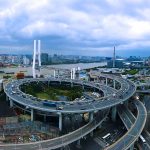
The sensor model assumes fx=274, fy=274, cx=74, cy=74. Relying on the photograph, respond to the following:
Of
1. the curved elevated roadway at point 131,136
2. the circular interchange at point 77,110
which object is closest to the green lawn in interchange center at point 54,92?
the circular interchange at point 77,110

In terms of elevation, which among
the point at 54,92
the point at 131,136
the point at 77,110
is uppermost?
the point at 77,110

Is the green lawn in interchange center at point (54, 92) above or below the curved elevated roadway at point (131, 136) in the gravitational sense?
above

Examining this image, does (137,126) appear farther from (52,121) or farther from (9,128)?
(9,128)

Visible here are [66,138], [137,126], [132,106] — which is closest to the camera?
[66,138]

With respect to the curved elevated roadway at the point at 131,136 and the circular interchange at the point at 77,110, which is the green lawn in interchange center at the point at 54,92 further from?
the curved elevated roadway at the point at 131,136

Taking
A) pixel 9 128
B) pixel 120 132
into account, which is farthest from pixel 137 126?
pixel 9 128

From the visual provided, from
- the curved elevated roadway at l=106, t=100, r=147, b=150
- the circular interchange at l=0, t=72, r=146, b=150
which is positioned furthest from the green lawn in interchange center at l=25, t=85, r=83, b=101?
the curved elevated roadway at l=106, t=100, r=147, b=150

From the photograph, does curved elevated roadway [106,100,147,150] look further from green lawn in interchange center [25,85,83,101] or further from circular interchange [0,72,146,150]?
green lawn in interchange center [25,85,83,101]

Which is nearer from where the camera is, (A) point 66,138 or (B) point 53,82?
(A) point 66,138

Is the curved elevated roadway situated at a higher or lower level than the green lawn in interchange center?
lower

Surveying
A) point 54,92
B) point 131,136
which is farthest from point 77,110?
point 54,92

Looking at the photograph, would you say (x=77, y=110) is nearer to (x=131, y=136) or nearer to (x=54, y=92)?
(x=131, y=136)
